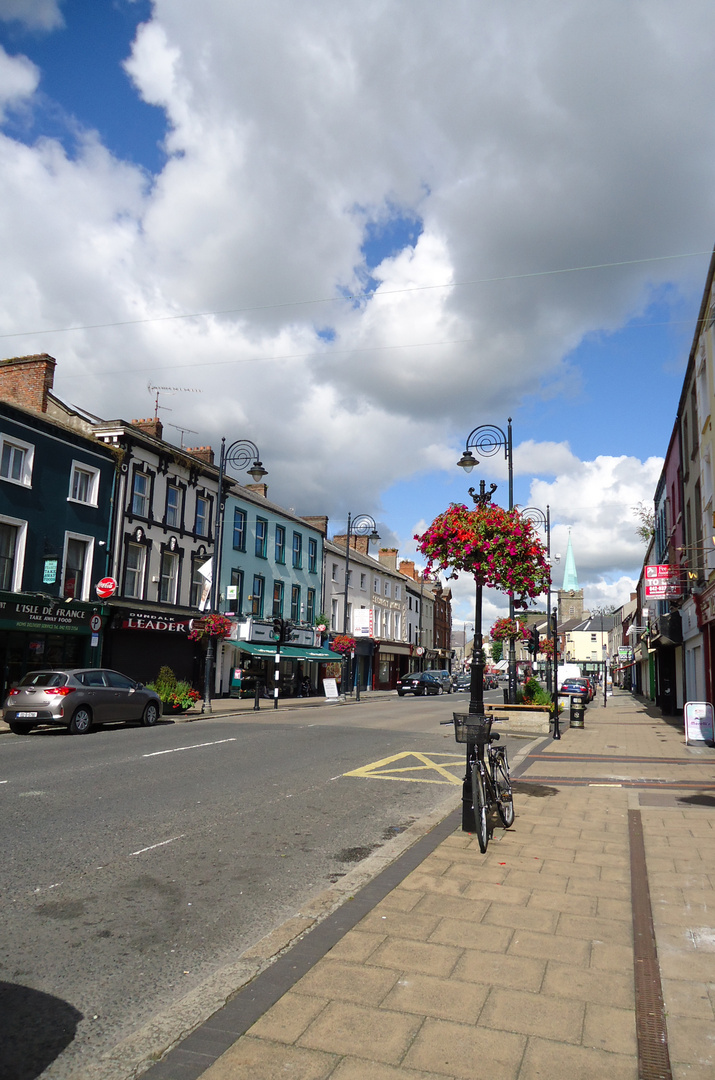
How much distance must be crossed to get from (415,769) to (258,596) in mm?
26548

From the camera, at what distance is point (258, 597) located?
3859 centimetres

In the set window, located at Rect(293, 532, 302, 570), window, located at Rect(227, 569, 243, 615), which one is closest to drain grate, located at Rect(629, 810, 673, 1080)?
window, located at Rect(227, 569, 243, 615)

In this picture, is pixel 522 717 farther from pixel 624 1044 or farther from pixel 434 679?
pixel 434 679

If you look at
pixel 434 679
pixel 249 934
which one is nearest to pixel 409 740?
pixel 249 934

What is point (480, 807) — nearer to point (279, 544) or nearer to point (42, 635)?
point (42, 635)

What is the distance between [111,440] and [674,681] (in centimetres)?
2519

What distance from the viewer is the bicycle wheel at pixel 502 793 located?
306 inches

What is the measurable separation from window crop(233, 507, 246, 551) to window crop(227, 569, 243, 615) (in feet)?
4.07

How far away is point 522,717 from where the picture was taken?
20359 millimetres

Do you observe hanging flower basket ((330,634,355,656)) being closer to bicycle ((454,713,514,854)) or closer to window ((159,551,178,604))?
window ((159,551,178,604))

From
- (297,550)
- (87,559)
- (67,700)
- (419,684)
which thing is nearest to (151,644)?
(87,559)

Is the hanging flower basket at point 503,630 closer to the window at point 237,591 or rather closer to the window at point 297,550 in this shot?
the window at point 237,591

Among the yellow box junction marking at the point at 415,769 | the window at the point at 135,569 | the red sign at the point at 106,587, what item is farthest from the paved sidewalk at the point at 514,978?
the window at the point at 135,569

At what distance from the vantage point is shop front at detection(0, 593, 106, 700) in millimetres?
22781
